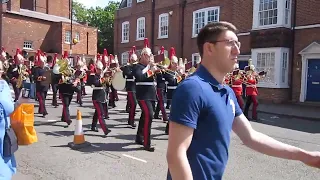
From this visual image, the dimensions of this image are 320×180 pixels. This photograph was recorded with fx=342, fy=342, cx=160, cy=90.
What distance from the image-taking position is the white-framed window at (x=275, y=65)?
17.3 meters

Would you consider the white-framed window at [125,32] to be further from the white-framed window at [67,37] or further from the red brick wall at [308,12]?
the red brick wall at [308,12]

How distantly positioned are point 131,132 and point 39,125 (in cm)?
285

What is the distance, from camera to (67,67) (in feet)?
33.6

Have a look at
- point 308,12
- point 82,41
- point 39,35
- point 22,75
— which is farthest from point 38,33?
point 308,12

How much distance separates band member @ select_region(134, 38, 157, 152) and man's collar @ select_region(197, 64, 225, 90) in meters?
5.05

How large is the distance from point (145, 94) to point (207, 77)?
523 centimetres

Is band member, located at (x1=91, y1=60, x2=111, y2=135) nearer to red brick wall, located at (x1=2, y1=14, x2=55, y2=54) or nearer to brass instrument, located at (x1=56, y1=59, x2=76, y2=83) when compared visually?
brass instrument, located at (x1=56, y1=59, x2=76, y2=83)

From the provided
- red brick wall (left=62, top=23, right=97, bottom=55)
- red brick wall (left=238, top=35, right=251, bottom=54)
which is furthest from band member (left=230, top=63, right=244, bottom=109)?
red brick wall (left=62, top=23, right=97, bottom=55)

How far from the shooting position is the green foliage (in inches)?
2259

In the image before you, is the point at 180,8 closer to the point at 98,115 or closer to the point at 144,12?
the point at 144,12

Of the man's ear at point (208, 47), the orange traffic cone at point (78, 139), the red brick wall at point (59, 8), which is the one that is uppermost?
the red brick wall at point (59, 8)

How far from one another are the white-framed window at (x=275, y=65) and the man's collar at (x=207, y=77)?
1611 centimetres

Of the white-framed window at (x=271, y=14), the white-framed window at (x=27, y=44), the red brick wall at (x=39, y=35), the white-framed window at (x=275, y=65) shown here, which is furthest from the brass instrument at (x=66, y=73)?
the white-framed window at (x=27, y=44)

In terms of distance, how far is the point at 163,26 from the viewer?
1037 inches
